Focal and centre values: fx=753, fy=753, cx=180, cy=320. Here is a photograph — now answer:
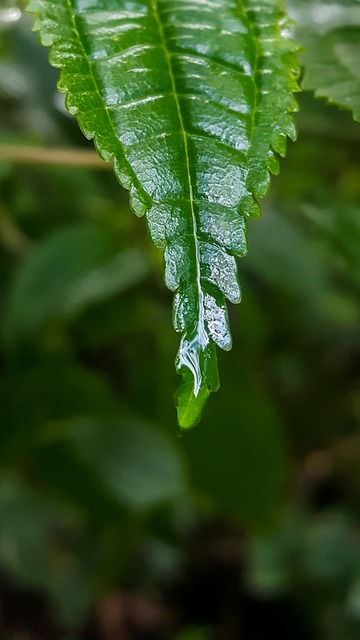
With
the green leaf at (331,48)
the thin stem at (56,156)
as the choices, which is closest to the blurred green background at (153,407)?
the thin stem at (56,156)

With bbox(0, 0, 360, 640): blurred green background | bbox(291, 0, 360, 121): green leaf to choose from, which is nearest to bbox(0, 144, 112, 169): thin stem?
bbox(0, 0, 360, 640): blurred green background

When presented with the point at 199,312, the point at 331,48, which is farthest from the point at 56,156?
the point at 199,312

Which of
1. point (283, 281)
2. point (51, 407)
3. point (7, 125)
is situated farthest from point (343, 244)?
point (7, 125)

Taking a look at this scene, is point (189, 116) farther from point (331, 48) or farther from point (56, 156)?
point (56, 156)

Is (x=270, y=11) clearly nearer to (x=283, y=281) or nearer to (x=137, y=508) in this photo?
(x=283, y=281)

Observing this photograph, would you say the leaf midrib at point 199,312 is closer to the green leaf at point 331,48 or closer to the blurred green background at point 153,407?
the green leaf at point 331,48

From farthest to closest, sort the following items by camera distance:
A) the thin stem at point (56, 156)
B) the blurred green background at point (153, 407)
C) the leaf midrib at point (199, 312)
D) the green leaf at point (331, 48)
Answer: the blurred green background at point (153, 407), the thin stem at point (56, 156), the green leaf at point (331, 48), the leaf midrib at point (199, 312)

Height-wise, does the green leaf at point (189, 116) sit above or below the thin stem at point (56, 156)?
below
